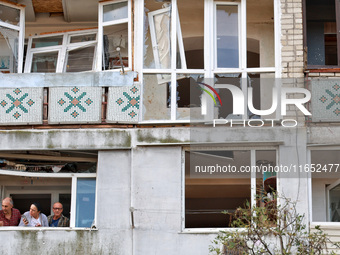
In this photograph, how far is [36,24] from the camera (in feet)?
73.6

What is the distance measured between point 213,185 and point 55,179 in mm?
3298

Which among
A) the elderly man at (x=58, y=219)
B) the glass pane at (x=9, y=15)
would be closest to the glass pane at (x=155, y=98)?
the elderly man at (x=58, y=219)

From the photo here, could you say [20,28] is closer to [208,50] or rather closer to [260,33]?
[208,50]

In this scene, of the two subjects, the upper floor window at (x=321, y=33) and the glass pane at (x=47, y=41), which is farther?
the glass pane at (x=47, y=41)

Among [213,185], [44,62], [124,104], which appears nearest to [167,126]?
[124,104]

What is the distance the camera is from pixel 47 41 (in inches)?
877

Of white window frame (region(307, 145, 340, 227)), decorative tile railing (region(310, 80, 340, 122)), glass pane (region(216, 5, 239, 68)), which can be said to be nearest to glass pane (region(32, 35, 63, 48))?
glass pane (region(216, 5, 239, 68))

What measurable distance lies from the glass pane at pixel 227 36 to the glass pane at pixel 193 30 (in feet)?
1.62

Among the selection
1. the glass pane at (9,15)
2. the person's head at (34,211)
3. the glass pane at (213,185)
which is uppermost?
the glass pane at (9,15)

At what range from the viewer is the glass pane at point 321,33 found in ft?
70.4

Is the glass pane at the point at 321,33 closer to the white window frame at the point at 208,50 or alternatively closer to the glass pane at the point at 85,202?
the white window frame at the point at 208,50

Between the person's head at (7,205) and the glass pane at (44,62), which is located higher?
the glass pane at (44,62)

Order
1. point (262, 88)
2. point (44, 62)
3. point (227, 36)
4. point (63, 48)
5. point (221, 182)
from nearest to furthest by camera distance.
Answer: point (262, 88)
point (227, 36)
point (221, 182)
point (63, 48)
point (44, 62)

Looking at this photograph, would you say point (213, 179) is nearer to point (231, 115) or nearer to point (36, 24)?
point (231, 115)
